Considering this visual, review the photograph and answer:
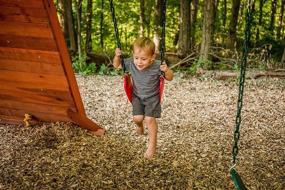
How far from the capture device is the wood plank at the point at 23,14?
353 centimetres

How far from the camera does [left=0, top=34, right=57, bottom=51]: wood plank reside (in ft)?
12.3

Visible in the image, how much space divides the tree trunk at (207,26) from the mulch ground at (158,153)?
3213mm

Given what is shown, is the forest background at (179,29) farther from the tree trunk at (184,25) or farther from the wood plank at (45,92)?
the wood plank at (45,92)

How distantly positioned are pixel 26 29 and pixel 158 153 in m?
1.83

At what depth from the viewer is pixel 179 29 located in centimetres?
1352

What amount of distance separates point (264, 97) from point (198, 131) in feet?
7.80

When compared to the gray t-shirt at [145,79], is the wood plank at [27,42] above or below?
above

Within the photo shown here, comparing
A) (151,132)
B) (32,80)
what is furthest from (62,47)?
(151,132)

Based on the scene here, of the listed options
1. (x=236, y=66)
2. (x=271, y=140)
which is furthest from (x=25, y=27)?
(x=236, y=66)

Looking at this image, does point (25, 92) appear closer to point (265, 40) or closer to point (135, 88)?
point (135, 88)

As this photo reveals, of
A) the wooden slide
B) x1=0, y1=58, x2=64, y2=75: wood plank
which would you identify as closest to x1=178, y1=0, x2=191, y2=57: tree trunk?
the wooden slide

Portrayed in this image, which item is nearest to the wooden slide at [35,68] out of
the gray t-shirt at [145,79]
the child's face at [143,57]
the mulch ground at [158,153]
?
the mulch ground at [158,153]

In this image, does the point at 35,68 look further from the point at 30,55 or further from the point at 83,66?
the point at 83,66

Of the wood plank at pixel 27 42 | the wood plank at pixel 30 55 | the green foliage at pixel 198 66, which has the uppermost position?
the wood plank at pixel 27 42
